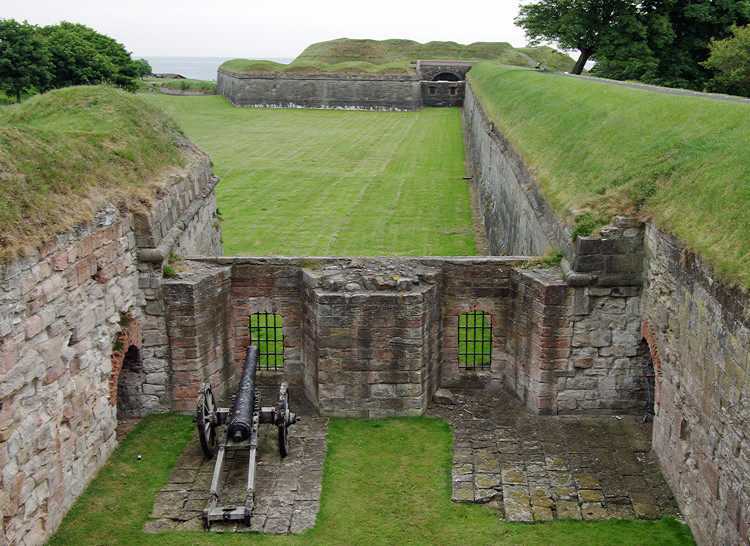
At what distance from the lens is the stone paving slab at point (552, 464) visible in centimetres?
873

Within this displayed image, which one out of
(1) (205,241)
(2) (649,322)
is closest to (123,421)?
(1) (205,241)

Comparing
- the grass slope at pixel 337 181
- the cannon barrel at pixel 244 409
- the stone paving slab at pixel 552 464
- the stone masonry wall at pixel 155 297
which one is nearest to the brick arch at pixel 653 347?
the stone paving slab at pixel 552 464

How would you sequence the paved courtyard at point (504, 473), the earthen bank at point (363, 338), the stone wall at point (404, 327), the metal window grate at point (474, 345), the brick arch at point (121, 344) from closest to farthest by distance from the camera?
1. the earthen bank at point (363, 338)
2. the paved courtyard at point (504, 473)
3. the brick arch at point (121, 344)
4. the stone wall at point (404, 327)
5. the metal window grate at point (474, 345)

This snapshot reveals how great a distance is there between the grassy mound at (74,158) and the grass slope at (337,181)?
6.55 metres

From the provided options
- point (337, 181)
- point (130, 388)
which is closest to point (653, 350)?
point (130, 388)

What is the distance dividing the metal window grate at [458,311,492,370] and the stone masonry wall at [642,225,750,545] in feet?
9.77

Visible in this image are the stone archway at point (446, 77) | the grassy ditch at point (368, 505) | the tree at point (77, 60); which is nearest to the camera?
the grassy ditch at point (368, 505)

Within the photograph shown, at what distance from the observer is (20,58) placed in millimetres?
30344

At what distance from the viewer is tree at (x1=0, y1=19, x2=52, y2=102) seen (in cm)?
2992

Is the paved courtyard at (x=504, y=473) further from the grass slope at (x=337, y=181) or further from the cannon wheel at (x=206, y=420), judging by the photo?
the grass slope at (x=337, y=181)

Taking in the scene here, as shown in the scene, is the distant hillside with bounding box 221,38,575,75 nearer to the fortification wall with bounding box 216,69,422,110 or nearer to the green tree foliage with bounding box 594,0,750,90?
the fortification wall with bounding box 216,69,422,110

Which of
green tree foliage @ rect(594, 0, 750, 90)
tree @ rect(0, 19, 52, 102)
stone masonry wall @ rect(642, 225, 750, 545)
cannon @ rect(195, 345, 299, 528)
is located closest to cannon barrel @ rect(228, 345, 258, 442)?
cannon @ rect(195, 345, 299, 528)

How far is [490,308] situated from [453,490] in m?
3.33

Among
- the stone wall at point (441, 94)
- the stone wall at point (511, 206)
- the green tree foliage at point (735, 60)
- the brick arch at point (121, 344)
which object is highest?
the green tree foliage at point (735, 60)
